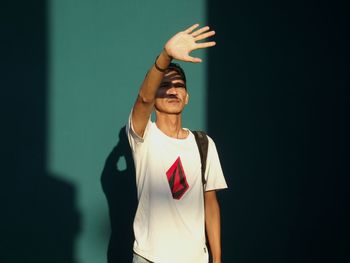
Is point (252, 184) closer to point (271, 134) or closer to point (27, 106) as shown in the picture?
point (271, 134)

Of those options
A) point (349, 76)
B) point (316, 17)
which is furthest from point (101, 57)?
point (349, 76)

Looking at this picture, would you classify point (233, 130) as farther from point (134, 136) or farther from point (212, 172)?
point (134, 136)

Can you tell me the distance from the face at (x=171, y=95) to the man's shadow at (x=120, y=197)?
686mm

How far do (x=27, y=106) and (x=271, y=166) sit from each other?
1.66 meters

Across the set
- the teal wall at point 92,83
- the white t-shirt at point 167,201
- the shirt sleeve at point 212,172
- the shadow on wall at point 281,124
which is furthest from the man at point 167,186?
the shadow on wall at point 281,124

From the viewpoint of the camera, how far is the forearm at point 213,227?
98.5 inches

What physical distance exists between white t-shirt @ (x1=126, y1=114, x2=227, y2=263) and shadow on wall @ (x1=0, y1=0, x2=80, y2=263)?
83 cm

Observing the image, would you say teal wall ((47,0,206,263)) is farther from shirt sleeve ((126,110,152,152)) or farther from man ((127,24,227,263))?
shirt sleeve ((126,110,152,152))

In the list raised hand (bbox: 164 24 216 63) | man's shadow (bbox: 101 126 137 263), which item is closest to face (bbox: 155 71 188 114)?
raised hand (bbox: 164 24 216 63)

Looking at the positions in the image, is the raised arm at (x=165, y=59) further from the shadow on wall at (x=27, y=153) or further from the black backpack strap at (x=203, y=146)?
the shadow on wall at (x=27, y=153)

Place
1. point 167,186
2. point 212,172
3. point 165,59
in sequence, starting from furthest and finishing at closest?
1. point 212,172
2. point 167,186
3. point 165,59

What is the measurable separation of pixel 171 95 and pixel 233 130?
0.95 m

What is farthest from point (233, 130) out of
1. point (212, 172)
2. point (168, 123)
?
point (168, 123)

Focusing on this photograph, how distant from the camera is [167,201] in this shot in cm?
222
